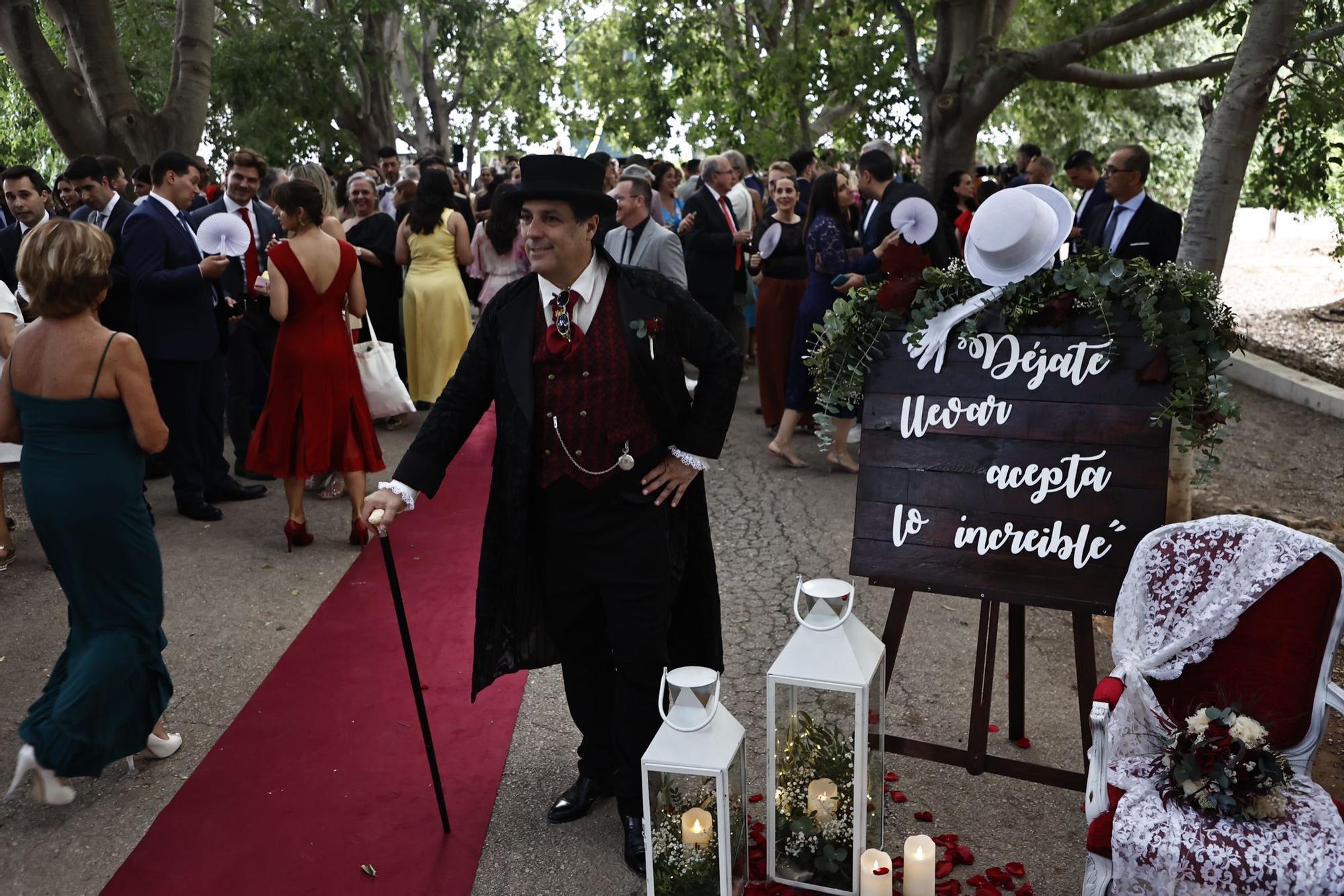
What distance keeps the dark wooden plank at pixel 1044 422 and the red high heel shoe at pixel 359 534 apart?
375 centimetres

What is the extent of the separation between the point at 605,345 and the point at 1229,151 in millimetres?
4355

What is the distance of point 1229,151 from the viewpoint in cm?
627

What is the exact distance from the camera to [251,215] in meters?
7.67

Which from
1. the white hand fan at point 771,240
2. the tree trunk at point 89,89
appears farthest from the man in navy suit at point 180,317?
the tree trunk at point 89,89

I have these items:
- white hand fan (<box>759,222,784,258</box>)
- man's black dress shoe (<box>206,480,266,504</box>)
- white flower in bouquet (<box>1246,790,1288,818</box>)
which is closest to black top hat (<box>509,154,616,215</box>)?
white flower in bouquet (<box>1246,790,1288,818</box>)

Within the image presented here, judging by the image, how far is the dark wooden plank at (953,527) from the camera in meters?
3.61

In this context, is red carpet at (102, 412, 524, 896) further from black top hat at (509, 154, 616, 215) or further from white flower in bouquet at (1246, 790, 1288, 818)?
white flower in bouquet at (1246, 790, 1288, 818)

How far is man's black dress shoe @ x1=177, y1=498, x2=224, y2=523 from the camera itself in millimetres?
7266

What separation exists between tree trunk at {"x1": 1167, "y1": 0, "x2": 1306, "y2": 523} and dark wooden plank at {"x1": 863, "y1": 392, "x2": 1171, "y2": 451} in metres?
2.95

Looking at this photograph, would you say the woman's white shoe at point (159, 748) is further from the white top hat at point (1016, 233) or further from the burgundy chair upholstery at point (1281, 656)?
the white top hat at point (1016, 233)

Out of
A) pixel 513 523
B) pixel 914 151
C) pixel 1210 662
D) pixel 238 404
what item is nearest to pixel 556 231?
pixel 513 523

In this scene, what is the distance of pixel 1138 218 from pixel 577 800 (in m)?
5.33

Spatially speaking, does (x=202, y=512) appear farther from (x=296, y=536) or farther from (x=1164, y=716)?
(x=1164, y=716)

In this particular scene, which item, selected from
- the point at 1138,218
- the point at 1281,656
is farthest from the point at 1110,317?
the point at 1138,218
